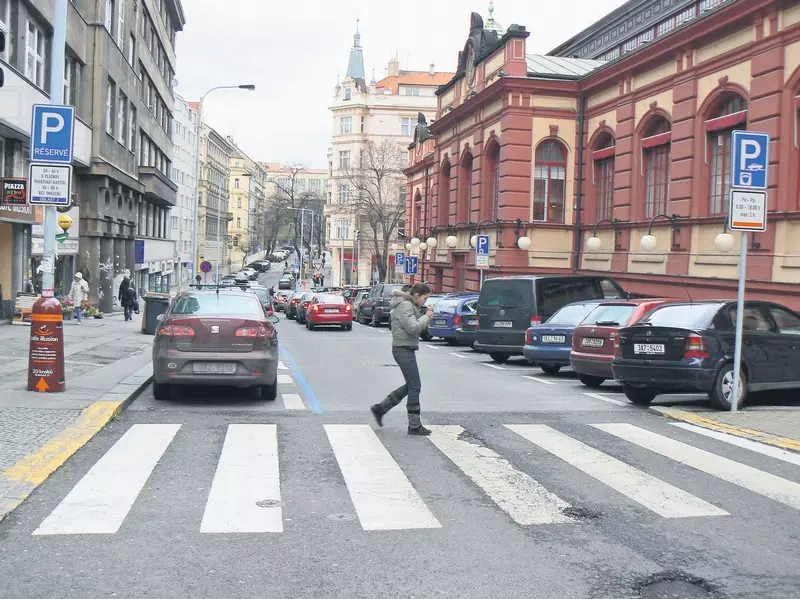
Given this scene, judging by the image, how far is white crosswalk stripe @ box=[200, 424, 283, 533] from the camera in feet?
20.0

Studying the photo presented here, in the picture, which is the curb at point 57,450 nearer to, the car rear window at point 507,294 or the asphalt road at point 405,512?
the asphalt road at point 405,512

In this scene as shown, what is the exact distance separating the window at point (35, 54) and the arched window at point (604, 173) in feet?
56.2

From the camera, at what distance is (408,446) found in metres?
9.14

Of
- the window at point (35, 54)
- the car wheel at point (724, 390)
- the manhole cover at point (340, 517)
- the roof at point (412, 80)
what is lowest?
the manhole cover at point (340, 517)

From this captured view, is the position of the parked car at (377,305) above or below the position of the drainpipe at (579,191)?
below

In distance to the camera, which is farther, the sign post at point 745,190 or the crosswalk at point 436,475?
the sign post at point 745,190

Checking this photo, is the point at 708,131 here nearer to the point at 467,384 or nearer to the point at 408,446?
the point at 467,384

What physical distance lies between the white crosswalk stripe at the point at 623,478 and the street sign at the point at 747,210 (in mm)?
3667

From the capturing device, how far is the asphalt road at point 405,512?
503 centimetres

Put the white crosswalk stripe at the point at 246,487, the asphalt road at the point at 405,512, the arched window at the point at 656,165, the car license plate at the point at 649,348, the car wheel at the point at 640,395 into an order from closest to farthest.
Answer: the asphalt road at the point at 405,512, the white crosswalk stripe at the point at 246,487, the car license plate at the point at 649,348, the car wheel at the point at 640,395, the arched window at the point at 656,165

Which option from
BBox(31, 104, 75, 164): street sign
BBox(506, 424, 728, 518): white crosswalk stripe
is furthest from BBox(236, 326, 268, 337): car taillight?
BBox(506, 424, 728, 518): white crosswalk stripe

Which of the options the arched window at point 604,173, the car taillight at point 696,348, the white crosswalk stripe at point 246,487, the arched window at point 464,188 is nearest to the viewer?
the white crosswalk stripe at point 246,487

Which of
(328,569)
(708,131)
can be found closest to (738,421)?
(328,569)

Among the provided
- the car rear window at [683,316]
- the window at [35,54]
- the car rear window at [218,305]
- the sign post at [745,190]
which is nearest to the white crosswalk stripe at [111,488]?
the car rear window at [218,305]
